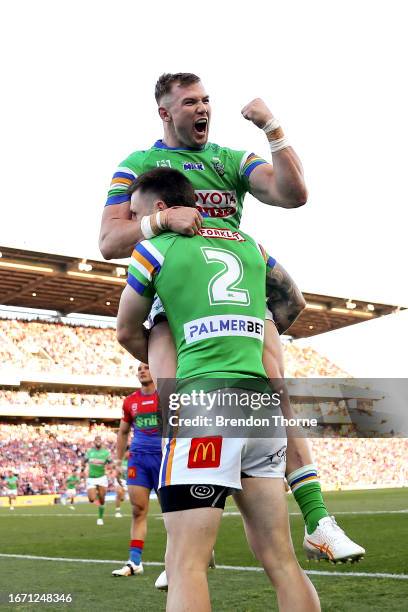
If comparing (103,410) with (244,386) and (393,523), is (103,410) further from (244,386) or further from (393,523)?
(244,386)

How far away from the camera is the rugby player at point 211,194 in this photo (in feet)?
9.95

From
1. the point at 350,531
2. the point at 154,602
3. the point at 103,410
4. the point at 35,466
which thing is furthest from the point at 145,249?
the point at 103,410

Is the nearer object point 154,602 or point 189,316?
point 189,316

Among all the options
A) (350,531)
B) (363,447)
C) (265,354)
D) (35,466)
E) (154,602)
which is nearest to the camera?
(265,354)

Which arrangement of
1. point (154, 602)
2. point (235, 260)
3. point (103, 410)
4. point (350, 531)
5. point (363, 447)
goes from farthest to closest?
point (363, 447)
point (103, 410)
point (350, 531)
point (154, 602)
point (235, 260)

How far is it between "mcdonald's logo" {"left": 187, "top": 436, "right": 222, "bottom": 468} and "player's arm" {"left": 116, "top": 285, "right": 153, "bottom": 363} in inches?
21.1

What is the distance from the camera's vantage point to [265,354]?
3.26 meters

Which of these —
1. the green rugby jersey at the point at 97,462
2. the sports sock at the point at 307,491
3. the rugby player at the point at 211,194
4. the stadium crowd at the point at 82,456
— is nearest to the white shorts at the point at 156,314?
the rugby player at the point at 211,194

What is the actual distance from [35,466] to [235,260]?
3456cm

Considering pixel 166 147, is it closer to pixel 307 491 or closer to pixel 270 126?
pixel 270 126

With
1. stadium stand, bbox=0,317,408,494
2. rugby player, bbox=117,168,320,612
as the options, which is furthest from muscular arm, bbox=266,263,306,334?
stadium stand, bbox=0,317,408,494

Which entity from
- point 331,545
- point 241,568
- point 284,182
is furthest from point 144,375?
Answer: point 331,545

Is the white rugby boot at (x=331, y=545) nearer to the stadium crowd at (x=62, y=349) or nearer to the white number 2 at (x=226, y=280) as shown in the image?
the white number 2 at (x=226, y=280)

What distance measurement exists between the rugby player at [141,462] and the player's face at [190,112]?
406 centimetres
